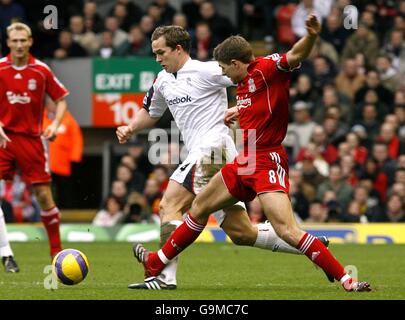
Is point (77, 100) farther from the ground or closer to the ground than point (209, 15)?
closer to the ground

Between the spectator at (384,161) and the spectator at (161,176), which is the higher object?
the spectator at (384,161)

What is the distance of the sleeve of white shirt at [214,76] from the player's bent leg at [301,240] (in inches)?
61.0

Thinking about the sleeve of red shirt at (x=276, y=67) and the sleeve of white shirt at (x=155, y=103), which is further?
the sleeve of white shirt at (x=155, y=103)

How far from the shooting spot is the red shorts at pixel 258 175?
9594mm

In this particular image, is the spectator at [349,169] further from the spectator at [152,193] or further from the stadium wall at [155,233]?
the spectator at [152,193]

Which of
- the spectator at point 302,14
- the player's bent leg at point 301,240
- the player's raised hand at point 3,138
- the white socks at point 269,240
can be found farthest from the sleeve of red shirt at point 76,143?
the player's bent leg at point 301,240

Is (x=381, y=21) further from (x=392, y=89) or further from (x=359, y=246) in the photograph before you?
(x=359, y=246)

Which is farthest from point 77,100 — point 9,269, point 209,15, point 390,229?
point 9,269

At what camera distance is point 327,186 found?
19.0 metres

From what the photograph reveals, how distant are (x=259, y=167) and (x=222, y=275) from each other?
253cm

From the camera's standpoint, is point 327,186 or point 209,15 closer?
point 327,186

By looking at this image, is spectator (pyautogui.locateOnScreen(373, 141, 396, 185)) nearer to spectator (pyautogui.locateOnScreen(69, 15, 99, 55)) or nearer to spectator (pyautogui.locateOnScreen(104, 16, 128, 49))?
spectator (pyautogui.locateOnScreen(104, 16, 128, 49))

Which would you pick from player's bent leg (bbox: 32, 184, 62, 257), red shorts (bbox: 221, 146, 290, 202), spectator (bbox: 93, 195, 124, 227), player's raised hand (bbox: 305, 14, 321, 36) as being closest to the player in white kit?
red shorts (bbox: 221, 146, 290, 202)

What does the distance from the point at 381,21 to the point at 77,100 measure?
5860mm
